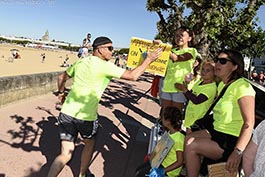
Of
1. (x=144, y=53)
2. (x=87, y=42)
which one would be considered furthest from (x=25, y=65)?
(x=144, y=53)

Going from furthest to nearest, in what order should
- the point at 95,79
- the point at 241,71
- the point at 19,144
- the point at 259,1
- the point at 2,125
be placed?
1. the point at 259,1
2. the point at 2,125
3. the point at 19,144
4. the point at 95,79
5. the point at 241,71

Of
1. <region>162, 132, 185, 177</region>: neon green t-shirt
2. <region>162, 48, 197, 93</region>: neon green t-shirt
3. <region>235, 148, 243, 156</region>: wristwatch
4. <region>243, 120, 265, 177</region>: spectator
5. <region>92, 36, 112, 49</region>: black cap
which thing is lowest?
<region>162, 132, 185, 177</region>: neon green t-shirt

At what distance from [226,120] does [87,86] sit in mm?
1634

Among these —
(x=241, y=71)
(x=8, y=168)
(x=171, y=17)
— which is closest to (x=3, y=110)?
(x=8, y=168)

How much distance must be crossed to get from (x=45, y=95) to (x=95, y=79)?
693 cm

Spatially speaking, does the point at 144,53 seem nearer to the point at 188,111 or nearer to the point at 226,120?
the point at 188,111

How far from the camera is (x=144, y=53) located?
3867 millimetres

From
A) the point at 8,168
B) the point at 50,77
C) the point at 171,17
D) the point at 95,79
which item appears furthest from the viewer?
the point at 171,17

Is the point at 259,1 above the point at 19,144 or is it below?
above

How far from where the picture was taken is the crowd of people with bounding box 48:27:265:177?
298 centimetres

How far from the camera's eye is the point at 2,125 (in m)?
5.76

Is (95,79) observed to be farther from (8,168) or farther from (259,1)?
(259,1)

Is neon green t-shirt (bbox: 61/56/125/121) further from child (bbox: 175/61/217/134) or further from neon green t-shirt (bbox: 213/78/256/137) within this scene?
neon green t-shirt (bbox: 213/78/256/137)

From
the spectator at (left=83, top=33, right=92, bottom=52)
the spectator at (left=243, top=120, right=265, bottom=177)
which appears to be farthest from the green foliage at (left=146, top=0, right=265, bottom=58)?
the spectator at (left=243, top=120, right=265, bottom=177)
